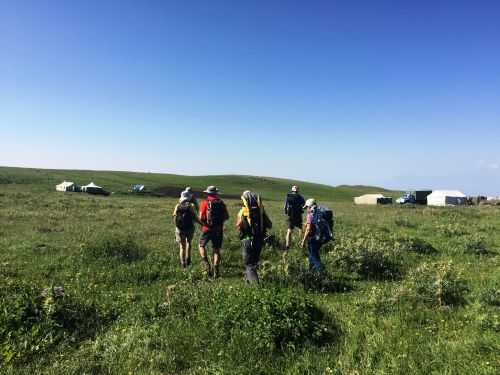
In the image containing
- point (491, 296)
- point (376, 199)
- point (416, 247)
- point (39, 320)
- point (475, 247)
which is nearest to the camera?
point (39, 320)

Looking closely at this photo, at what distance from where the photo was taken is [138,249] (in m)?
12.2

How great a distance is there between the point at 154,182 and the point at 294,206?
94.4m

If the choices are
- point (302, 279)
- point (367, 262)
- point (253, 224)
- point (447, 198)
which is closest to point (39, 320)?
point (253, 224)

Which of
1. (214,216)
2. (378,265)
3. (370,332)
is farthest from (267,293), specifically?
(378,265)

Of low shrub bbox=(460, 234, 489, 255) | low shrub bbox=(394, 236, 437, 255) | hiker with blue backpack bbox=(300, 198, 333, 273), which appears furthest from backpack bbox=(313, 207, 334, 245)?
low shrub bbox=(460, 234, 489, 255)

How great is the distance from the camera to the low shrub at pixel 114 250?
11.4m

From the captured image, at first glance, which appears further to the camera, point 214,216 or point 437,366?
point 214,216

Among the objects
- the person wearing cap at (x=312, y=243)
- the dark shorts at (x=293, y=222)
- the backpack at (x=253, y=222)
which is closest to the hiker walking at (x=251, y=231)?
the backpack at (x=253, y=222)

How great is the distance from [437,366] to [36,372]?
209 inches

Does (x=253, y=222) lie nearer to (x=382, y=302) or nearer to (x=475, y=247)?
(x=382, y=302)

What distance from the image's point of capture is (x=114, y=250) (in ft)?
38.4

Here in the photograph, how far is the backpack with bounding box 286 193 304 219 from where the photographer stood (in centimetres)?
1402

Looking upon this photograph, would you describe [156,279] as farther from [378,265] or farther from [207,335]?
[378,265]

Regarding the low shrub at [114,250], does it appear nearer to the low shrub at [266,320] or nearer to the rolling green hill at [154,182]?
the low shrub at [266,320]
